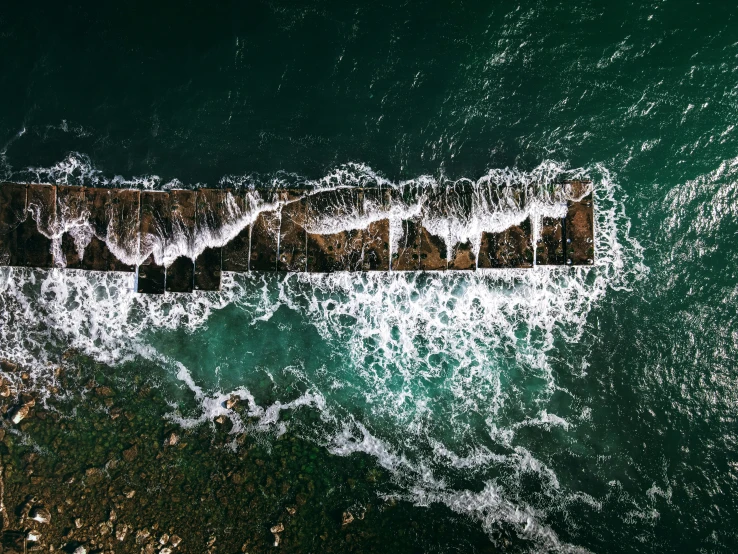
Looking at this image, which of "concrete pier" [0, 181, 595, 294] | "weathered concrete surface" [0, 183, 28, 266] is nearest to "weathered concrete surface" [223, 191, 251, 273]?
"concrete pier" [0, 181, 595, 294]

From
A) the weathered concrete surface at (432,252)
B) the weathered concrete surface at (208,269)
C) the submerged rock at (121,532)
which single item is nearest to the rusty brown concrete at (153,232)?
the weathered concrete surface at (208,269)

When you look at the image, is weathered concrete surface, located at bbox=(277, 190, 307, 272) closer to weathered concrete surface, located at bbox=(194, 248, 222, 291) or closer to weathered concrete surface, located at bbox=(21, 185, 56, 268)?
weathered concrete surface, located at bbox=(194, 248, 222, 291)

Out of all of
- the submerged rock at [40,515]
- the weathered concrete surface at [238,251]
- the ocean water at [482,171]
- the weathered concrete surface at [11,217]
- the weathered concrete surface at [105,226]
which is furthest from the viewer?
the ocean water at [482,171]

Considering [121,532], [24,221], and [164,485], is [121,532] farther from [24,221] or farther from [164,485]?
[24,221]

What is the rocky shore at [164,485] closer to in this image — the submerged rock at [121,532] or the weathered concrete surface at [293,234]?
the submerged rock at [121,532]

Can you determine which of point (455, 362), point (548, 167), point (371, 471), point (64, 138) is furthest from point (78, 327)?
point (548, 167)
